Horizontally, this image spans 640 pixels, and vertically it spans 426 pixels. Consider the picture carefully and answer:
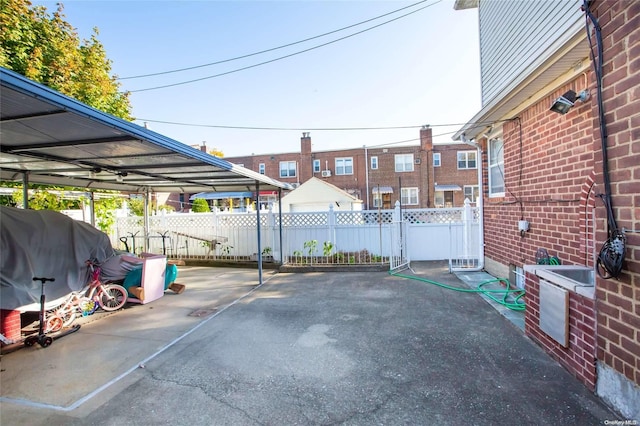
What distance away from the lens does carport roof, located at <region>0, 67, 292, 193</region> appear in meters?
2.42

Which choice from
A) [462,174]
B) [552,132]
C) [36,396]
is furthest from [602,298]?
[462,174]

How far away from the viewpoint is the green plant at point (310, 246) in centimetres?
838

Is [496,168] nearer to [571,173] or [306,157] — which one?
[571,173]

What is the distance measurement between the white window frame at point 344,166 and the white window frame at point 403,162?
11.5 ft

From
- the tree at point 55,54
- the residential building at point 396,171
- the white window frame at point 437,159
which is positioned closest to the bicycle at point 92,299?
the tree at point 55,54

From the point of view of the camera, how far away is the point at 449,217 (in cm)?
846

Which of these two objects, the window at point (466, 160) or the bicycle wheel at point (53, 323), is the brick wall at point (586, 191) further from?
the window at point (466, 160)

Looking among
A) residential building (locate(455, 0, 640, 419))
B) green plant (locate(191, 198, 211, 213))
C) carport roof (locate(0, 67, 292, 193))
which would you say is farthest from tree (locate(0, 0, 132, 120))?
green plant (locate(191, 198, 211, 213))

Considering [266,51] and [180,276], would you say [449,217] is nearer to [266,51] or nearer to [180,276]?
[180,276]

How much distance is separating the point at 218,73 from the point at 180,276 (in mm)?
7935

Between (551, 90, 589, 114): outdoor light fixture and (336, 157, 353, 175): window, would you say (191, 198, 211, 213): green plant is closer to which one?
(336, 157, 353, 175): window

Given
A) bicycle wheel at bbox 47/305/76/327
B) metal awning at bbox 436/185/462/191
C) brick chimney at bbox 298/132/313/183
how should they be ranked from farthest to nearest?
brick chimney at bbox 298/132/313/183
metal awning at bbox 436/185/462/191
bicycle wheel at bbox 47/305/76/327

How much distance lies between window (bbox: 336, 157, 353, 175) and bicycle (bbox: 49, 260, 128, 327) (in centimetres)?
2016

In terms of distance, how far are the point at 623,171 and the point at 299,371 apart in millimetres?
3043
